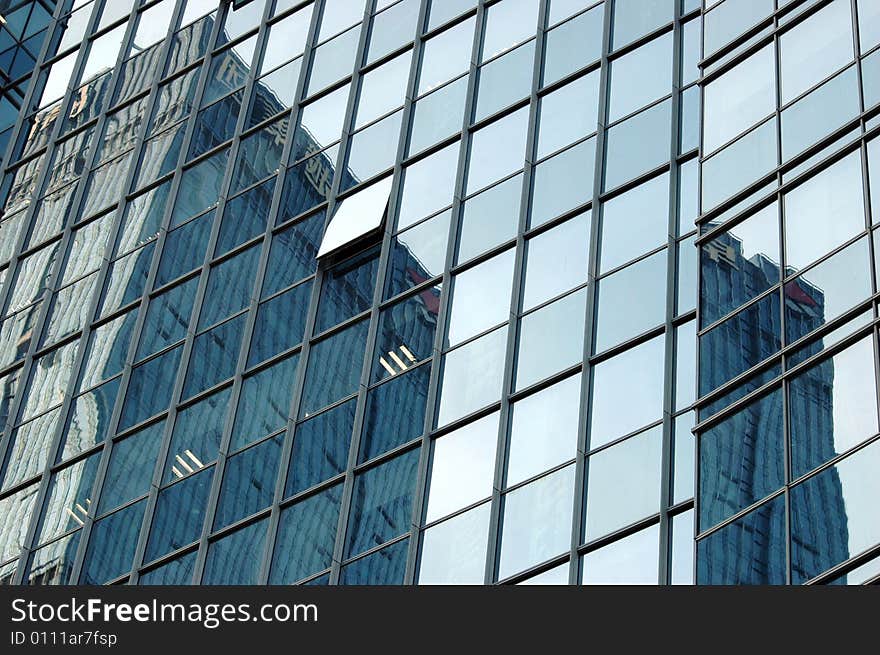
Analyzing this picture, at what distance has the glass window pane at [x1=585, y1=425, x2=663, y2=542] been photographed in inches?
1013

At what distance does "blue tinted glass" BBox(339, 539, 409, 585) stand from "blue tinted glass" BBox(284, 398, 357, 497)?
215 centimetres

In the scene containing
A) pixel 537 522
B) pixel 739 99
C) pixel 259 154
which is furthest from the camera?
pixel 259 154

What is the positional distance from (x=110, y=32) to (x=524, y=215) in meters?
19.2

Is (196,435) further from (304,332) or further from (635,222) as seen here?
(635,222)

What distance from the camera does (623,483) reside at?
2614 cm

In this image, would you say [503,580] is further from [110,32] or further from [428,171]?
[110,32]

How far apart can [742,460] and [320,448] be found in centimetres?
1000

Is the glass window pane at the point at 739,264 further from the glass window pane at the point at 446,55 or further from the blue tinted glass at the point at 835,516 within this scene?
the glass window pane at the point at 446,55

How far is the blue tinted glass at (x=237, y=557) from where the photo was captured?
2995 cm

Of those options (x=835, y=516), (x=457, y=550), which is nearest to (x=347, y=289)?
(x=457, y=550)

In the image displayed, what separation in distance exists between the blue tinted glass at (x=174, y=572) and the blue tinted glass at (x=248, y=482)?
733 millimetres

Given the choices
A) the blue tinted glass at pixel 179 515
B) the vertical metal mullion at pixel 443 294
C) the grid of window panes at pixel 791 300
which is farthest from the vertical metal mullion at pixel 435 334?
the grid of window panes at pixel 791 300

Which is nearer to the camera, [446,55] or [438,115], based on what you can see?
[438,115]

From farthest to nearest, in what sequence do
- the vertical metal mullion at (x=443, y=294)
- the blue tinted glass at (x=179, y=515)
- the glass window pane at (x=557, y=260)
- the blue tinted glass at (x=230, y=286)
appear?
1. the blue tinted glass at (x=230, y=286)
2. the blue tinted glass at (x=179, y=515)
3. the glass window pane at (x=557, y=260)
4. the vertical metal mullion at (x=443, y=294)
